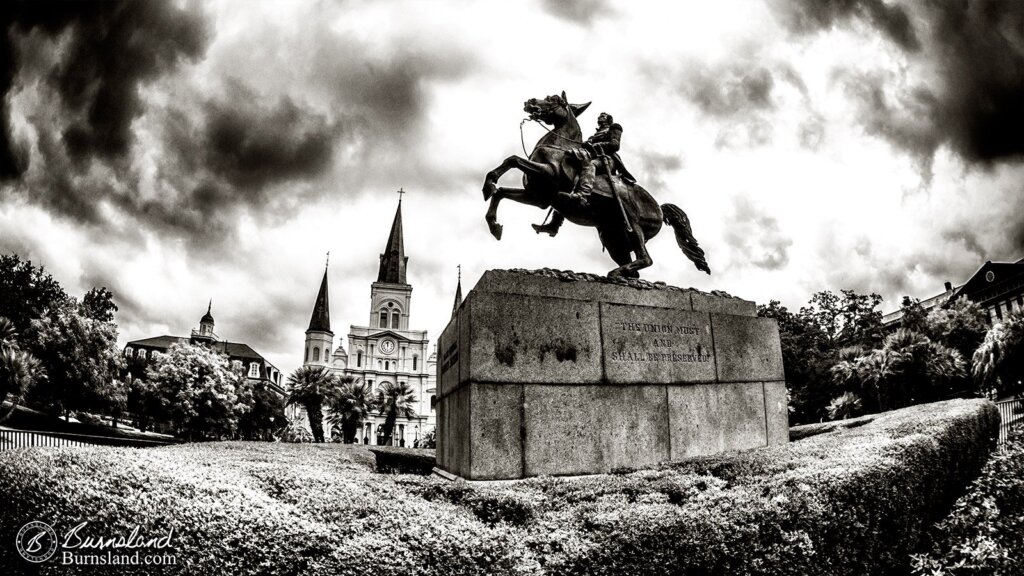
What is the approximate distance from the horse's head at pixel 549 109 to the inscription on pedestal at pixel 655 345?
129 inches

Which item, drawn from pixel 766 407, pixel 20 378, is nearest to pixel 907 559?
pixel 766 407

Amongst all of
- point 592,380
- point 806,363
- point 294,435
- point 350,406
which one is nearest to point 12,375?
point 350,406

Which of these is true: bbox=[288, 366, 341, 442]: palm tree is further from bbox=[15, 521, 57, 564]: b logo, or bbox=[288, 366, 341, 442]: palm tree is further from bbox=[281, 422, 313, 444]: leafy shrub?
bbox=[15, 521, 57, 564]: b logo

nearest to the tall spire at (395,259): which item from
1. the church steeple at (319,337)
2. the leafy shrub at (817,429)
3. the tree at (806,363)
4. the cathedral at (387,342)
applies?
the cathedral at (387,342)

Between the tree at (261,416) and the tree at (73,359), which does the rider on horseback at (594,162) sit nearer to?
the tree at (73,359)

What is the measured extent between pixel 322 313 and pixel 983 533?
12322 cm

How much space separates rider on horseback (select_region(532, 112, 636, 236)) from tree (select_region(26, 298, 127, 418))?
4339cm

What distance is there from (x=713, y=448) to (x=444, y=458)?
3.73 meters

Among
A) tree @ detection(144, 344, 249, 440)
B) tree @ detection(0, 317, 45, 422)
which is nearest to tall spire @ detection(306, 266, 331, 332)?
tree @ detection(144, 344, 249, 440)

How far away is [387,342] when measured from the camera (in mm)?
118750

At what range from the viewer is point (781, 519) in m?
4.38

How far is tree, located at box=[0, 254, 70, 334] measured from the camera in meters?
42.3

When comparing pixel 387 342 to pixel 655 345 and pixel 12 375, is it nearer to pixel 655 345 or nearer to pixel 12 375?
pixel 12 375

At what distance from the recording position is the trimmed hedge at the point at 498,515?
3309mm
